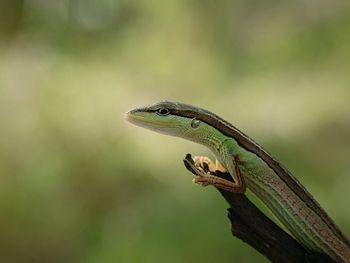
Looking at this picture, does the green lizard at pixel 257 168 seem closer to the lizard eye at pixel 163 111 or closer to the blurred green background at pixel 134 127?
the lizard eye at pixel 163 111

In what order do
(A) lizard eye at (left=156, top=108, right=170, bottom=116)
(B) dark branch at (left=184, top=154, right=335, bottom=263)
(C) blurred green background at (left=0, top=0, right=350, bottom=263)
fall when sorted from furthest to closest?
(C) blurred green background at (left=0, top=0, right=350, bottom=263)
(A) lizard eye at (left=156, top=108, right=170, bottom=116)
(B) dark branch at (left=184, top=154, right=335, bottom=263)

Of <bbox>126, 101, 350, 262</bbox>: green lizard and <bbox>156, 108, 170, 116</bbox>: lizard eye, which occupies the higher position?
<bbox>156, 108, 170, 116</bbox>: lizard eye

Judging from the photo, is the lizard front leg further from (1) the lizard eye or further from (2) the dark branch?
(1) the lizard eye

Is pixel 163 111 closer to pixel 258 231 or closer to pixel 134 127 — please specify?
pixel 258 231

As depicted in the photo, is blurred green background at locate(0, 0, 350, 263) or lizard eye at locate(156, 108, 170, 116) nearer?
lizard eye at locate(156, 108, 170, 116)

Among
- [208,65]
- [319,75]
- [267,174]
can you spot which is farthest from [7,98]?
[267,174]

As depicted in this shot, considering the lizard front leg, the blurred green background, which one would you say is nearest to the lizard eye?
the lizard front leg
